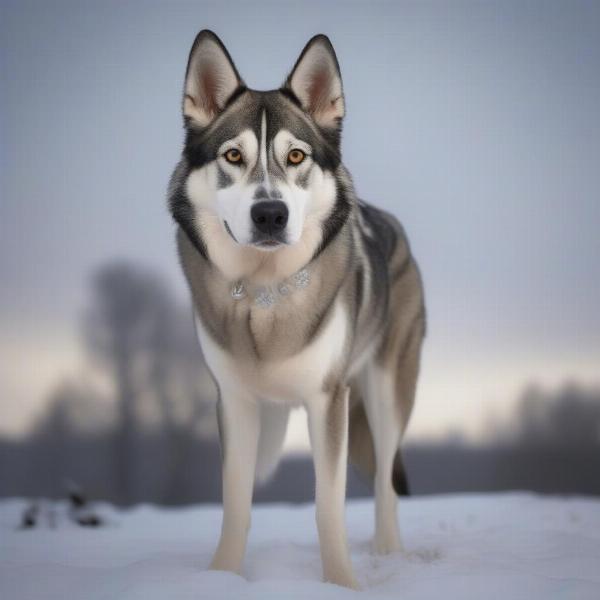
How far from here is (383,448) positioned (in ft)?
12.8

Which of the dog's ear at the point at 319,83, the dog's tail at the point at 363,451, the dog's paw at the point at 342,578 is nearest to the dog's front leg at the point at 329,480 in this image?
the dog's paw at the point at 342,578

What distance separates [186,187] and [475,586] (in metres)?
1.93

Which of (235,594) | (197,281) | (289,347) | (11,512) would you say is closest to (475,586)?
(235,594)

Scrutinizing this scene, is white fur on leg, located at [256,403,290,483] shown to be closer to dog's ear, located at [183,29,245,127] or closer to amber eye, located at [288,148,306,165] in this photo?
amber eye, located at [288,148,306,165]

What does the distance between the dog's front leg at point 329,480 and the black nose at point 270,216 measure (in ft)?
2.44

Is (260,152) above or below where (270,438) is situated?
above

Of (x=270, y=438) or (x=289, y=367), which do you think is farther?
(x=270, y=438)

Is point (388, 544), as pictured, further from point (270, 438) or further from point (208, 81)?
point (208, 81)

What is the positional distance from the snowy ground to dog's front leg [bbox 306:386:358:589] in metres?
0.13

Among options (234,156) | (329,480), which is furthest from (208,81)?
(329,480)

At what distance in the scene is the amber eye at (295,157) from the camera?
285cm

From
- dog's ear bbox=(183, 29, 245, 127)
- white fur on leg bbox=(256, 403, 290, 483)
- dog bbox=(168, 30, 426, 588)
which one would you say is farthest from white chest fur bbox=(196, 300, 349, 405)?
dog's ear bbox=(183, 29, 245, 127)

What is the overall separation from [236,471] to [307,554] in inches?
28.2

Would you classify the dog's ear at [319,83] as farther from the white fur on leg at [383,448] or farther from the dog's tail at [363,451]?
the dog's tail at [363,451]
